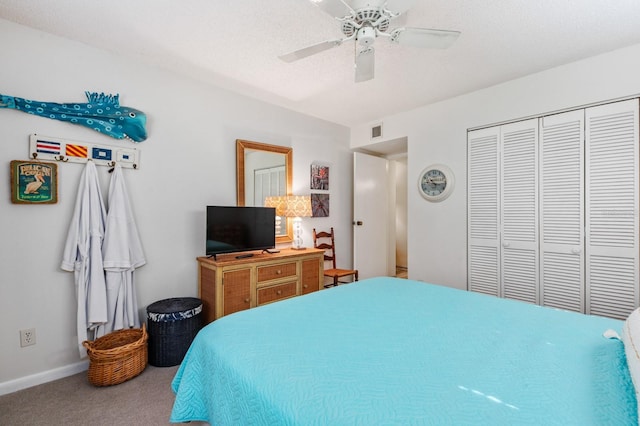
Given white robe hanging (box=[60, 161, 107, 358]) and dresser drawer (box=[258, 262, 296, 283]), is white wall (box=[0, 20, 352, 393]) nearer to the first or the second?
white robe hanging (box=[60, 161, 107, 358])

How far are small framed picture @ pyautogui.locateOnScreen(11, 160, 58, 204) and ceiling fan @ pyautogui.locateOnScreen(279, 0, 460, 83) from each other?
6.28 ft

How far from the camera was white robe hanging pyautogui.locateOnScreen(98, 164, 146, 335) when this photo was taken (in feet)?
7.60

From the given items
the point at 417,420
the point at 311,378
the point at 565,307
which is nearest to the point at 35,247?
the point at 311,378

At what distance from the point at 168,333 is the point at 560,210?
3623mm

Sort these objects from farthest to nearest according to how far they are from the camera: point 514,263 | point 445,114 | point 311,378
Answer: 1. point 445,114
2. point 514,263
3. point 311,378

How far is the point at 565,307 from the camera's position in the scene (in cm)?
274

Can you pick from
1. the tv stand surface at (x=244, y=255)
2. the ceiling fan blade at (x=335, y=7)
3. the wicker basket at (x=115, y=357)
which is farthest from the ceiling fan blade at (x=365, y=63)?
the wicker basket at (x=115, y=357)

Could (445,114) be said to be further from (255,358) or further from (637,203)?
(255,358)

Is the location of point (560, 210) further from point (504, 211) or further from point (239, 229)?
point (239, 229)

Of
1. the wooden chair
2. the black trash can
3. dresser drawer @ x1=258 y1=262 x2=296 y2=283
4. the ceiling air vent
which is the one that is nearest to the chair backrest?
the wooden chair

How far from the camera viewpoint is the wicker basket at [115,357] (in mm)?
2053

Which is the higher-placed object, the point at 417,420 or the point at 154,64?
the point at 154,64

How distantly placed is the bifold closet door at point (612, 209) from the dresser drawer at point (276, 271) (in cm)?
274

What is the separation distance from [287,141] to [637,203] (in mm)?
3370
